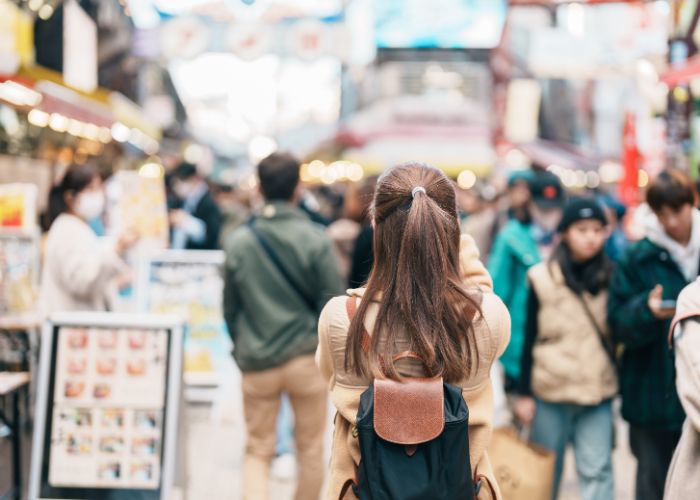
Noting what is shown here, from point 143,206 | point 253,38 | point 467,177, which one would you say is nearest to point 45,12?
point 143,206

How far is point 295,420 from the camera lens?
4691 millimetres

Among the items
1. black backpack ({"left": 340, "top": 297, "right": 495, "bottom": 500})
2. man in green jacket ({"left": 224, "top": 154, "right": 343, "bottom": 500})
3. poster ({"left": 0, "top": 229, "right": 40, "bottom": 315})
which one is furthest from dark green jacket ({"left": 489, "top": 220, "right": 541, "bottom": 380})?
poster ({"left": 0, "top": 229, "right": 40, "bottom": 315})

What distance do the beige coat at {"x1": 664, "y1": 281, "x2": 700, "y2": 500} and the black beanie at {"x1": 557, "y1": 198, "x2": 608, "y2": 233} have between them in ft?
5.26

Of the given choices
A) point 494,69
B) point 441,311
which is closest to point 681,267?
point 441,311

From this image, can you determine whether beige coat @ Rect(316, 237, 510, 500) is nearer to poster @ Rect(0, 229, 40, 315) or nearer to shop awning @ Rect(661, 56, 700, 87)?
poster @ Rect(0, 229, 40, 315)

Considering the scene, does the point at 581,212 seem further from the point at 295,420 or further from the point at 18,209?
the point at 18,209

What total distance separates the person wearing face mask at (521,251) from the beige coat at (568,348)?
38 cm

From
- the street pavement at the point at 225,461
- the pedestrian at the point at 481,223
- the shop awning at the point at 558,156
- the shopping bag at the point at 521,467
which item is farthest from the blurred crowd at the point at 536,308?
the shop awning at the point at 558,156

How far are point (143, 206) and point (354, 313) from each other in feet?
21.0

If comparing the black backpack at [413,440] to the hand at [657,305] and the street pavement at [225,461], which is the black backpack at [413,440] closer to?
the hand at [657,305]

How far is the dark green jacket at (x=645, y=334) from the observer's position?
3.85 meters

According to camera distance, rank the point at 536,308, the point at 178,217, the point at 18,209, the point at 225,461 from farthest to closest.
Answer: the point at 178,217
the point at 18,209
the point at 225,461
the point at 536,308

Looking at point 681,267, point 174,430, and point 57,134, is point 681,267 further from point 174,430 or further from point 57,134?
point 57,134

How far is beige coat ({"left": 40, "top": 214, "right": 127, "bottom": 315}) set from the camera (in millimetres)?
5008
